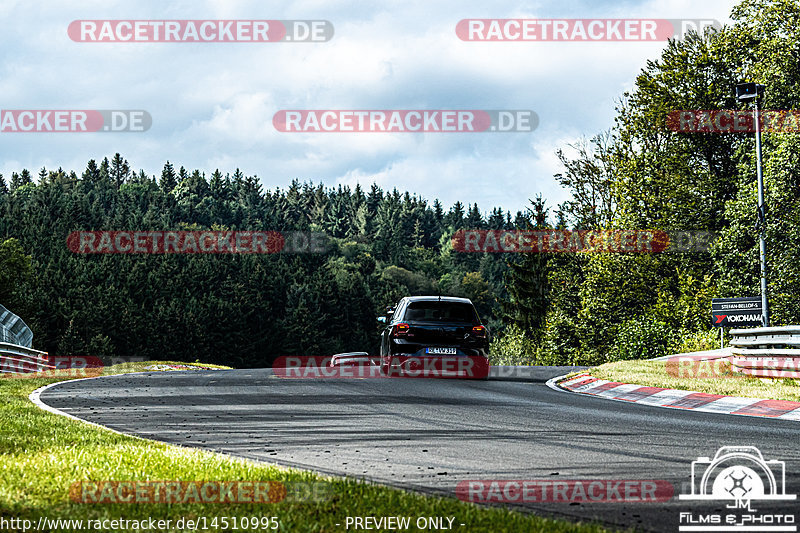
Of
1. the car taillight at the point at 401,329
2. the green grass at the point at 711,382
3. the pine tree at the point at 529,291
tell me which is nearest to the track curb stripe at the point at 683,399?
the green grass at the point at 711,382

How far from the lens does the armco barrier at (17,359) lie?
76.5 feet

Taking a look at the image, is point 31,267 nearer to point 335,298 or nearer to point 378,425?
point 335,298

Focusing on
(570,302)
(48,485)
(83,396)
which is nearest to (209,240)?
(570,302)

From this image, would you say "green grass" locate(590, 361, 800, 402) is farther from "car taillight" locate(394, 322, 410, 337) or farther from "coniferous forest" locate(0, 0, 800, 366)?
"coniferous forest" locate(0, 0, 800, 366)

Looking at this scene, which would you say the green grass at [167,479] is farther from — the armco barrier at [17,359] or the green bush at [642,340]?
the green bush at [642,340]

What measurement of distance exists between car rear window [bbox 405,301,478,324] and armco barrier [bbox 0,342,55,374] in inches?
450

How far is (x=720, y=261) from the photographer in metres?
33.3

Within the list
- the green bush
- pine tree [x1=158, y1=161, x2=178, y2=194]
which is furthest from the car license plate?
pine tree [x1=158, y1=161, x2=178, y2=194]

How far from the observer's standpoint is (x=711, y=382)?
16.4m

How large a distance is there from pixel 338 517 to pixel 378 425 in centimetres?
529

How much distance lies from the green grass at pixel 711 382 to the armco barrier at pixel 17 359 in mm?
15409

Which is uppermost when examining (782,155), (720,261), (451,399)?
(782,155)

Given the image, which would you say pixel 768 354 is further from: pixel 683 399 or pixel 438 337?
pixel 438 337

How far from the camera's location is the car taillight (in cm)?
1780
